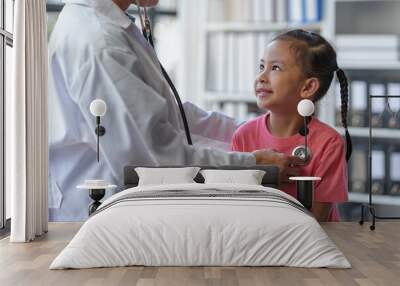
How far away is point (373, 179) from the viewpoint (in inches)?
233

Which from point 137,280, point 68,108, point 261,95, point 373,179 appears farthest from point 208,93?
point 137,280

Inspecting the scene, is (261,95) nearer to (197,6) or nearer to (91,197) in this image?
(197,6)

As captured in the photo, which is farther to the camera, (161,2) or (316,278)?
(161,2)

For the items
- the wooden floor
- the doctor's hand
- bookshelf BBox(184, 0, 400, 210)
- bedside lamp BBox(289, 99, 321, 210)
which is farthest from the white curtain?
bedside lamp BBox(289, 99, 321, 210)

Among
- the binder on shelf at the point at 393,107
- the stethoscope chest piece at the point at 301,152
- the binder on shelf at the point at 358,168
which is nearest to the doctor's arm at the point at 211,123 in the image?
the stethoscope chest piece at the point at 301,152

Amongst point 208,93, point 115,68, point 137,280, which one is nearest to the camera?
point 137,280

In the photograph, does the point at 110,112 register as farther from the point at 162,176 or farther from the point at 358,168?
the point at 358,168

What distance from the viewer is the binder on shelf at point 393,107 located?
594cm

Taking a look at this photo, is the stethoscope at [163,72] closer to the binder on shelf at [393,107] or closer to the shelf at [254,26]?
the shelf at [254,26]

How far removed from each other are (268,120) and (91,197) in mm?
1647

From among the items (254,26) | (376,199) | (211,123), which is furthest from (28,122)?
(376,199)

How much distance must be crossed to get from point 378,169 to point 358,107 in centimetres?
57

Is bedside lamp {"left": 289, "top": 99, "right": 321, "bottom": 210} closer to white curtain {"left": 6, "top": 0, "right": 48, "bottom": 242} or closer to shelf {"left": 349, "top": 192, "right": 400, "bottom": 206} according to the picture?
shelf {"left": 349, "top": 192, "right": 400, "bottom": 206}

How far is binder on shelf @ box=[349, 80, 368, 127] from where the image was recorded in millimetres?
5902
